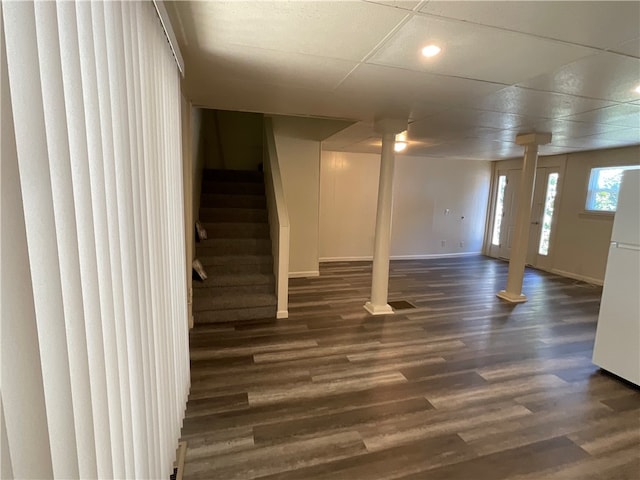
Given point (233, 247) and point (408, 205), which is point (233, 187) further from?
point (408, 205)

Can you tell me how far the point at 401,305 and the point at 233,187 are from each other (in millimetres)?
3098

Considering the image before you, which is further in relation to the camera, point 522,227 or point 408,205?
point 408,205

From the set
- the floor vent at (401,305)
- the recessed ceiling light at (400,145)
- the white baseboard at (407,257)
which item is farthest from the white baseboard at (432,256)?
the floor vent at (401,305)

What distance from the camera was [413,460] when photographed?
1.79m

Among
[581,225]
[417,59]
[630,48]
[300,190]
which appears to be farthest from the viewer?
[581,225]

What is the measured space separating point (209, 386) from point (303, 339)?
3.46ft

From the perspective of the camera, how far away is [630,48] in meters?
1.78

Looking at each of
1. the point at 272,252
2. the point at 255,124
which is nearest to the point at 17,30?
the point at 272,252

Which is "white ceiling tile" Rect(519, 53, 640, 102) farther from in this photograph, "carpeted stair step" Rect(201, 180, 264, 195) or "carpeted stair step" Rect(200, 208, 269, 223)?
"carpeted stair step" Rect(201, 180, 264, 195)

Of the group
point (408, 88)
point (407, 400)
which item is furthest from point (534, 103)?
point (407, 400)

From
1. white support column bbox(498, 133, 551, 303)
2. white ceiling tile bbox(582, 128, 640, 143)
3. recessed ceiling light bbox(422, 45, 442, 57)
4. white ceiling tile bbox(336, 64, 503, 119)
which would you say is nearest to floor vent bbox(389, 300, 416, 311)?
white support column bbox(498, 133, 551, 303)

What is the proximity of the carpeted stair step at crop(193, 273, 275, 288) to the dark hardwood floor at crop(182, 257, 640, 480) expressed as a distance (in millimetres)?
506

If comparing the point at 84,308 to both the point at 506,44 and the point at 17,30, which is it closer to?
the point at 17,30

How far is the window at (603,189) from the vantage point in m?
5.33
